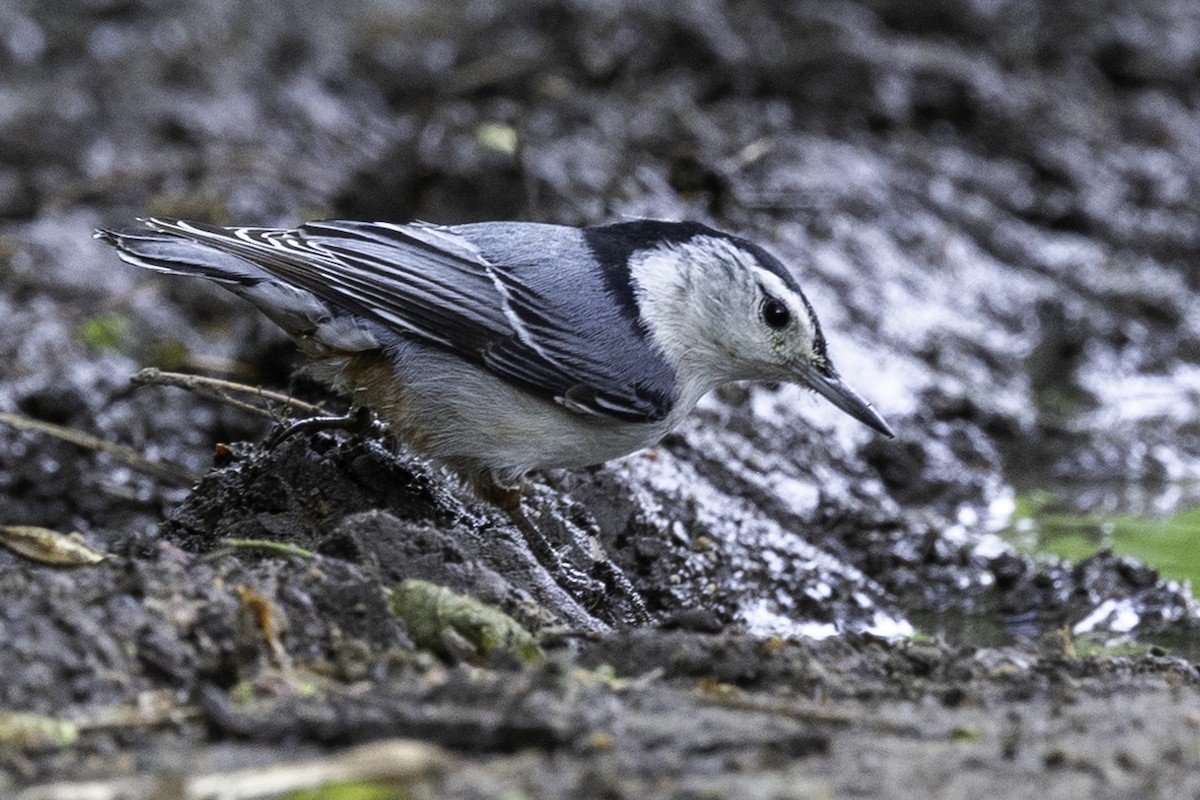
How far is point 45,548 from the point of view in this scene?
3.96 metres

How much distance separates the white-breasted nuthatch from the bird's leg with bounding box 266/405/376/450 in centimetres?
6

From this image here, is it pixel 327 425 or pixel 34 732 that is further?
pixel 327 425

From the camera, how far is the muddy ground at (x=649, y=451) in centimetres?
296

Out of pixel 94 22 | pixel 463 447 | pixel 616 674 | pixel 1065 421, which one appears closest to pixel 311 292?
pixel 463 447

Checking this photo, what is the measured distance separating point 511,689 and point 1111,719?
1.12m

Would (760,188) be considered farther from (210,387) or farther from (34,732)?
(34,732)

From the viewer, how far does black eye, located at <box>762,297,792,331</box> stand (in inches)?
185

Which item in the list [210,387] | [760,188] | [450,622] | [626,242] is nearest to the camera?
[450,622]

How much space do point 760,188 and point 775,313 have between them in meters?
3.07

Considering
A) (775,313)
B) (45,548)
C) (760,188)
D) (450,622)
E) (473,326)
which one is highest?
(760,188)

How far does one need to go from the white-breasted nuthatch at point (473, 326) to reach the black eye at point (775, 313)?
0.29m

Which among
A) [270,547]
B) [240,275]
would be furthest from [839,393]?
[270,547]

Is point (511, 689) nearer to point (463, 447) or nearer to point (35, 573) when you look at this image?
point (35, 573)

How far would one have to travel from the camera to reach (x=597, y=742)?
2852 millimetres
